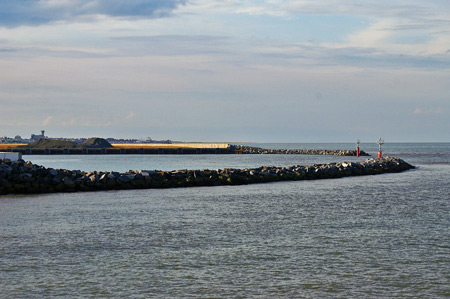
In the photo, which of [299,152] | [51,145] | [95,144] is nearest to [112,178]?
[299,152]

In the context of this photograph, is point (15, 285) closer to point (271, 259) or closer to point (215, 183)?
point (271, 259)

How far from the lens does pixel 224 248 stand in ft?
34.4

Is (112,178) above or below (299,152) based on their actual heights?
below

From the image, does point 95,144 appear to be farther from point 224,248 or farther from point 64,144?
point 224,248

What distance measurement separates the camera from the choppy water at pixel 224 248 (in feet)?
25.7

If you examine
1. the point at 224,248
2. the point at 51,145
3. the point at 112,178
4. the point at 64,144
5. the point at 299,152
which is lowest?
Result: the point at 224,248

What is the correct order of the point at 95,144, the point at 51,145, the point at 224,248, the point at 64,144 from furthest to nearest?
the point at 95,144 < the point at 64,144 < the point at 51,145 < the point at 224,248

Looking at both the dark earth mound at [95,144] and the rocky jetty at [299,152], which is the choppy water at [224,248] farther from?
the dark earth mound at [95,144]

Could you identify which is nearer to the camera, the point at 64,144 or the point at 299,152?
the point at 299,152

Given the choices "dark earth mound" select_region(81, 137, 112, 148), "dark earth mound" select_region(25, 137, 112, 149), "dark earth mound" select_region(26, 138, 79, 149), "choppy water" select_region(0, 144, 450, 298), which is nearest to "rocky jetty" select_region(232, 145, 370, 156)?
"dark earth mound" select_region(81, 137, 112, 148)

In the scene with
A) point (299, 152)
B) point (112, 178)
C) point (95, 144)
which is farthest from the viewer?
point (95, 144)

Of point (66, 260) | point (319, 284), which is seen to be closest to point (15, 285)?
point (66, 260)

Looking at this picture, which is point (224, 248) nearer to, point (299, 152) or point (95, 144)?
point (299, 152)

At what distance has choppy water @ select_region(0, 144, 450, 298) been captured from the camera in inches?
308
